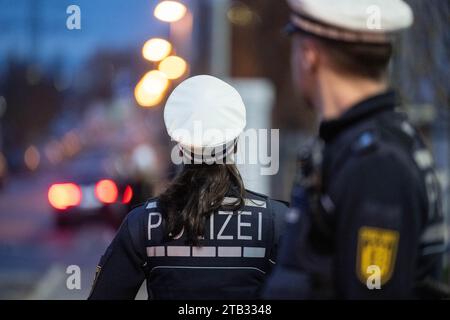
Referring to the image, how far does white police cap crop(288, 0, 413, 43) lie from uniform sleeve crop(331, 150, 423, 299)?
1.07ft

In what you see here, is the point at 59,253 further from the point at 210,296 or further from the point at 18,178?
the point at 18,178

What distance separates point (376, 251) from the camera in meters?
1.94

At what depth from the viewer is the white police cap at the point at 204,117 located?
2838 millimetres

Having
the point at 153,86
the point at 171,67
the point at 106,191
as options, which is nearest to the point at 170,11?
the point at 171,67

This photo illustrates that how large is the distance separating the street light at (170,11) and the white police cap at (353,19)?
5.81 metres

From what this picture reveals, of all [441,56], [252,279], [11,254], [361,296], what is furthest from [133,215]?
[11,254]

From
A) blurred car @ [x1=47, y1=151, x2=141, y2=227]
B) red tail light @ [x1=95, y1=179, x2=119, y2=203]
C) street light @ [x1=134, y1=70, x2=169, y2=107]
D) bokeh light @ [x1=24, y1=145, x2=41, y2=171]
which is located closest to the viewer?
street light @ [x1=134, y1=70, x2=169, y2=107]

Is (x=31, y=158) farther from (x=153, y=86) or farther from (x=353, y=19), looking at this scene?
(x=353, y=19)

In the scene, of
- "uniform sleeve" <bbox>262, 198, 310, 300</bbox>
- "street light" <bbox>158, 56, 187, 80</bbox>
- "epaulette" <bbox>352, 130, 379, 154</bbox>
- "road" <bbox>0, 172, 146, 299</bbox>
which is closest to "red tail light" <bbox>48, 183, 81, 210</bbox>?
"road" <bbox>0, 172, 146, 299</bbox>

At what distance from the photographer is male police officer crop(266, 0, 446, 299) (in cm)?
195

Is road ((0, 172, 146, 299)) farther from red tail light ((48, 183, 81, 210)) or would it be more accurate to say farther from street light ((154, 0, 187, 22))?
street light ((154, 0, 187, 22))

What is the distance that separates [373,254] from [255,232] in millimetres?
935

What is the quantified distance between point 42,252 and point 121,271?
14.3 metres

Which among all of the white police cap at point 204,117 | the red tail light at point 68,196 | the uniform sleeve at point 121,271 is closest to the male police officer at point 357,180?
the white police cap at point 204,117
